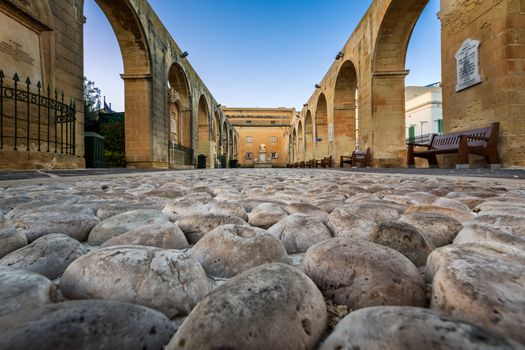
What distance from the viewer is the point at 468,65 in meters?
5.57

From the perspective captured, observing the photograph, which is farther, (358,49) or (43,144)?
(358,49)

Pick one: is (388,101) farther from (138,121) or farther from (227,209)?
(227,209)

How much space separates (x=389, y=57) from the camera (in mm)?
9570

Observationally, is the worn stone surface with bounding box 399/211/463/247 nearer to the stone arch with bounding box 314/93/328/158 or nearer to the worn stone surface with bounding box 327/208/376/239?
the worn stone surface with bounding box 327/208/376/239

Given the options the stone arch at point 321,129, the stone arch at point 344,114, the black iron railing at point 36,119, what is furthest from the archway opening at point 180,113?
the stone arch at point 321,129

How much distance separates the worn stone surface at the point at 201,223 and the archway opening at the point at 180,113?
503 inches

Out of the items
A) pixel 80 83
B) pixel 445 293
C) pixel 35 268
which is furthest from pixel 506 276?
pixel 80 83

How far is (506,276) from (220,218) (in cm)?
78

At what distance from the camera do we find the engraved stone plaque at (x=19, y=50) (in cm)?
475

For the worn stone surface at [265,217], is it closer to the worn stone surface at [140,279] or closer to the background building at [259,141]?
the worn stone surface at [140,279]

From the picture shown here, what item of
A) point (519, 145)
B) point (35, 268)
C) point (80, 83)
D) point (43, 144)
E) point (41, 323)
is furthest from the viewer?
point (80, 83)

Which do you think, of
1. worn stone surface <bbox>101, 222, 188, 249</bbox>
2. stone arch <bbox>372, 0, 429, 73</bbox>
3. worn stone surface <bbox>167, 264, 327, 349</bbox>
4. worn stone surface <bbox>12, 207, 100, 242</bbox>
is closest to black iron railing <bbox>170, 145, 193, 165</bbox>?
stone arch <bbox>372, 0, 429, 73</bbox>

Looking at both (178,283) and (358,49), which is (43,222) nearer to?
(178,283)

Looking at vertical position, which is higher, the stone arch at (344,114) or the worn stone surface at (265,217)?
the stone arch at (344,114)
